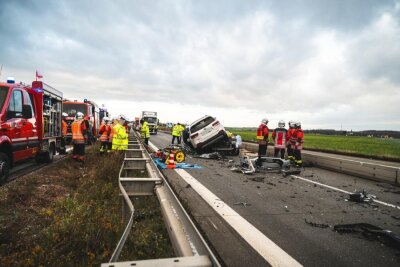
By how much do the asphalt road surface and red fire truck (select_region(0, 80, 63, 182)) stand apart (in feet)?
13.8

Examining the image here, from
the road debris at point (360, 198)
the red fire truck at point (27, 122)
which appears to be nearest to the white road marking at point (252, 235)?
the road debris at point (360, 198)

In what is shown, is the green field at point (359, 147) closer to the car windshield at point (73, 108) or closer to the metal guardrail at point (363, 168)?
the metal guardrail at point (363, 168)

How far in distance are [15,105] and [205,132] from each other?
31.1 ft

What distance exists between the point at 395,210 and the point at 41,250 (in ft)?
20.6

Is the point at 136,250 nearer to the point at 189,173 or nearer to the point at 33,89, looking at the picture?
the point at 189,173

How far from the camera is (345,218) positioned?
17.7 ft

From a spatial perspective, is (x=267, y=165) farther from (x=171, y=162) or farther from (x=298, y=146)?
(x=171, y=162)

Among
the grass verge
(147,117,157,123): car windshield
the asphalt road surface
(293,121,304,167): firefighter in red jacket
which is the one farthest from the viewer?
(147,117,157,123): car windshield

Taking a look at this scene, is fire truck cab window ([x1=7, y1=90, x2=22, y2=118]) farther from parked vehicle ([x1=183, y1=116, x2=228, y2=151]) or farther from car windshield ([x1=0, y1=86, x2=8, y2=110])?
parked vehicle ([x1=183, y1=116, x2=228, y2=151])

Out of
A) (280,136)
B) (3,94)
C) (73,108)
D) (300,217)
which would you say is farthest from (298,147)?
(73,108)

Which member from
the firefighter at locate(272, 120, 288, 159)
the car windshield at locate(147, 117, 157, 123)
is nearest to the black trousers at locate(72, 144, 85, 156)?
the firefighter at locate(272, 120, 288, 159)

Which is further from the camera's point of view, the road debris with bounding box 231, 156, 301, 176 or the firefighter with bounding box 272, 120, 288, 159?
the firefighter with bounding box 272, 120, 288, 159

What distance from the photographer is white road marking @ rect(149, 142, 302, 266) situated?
3.57m

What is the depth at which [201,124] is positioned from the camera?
16.4 metres
